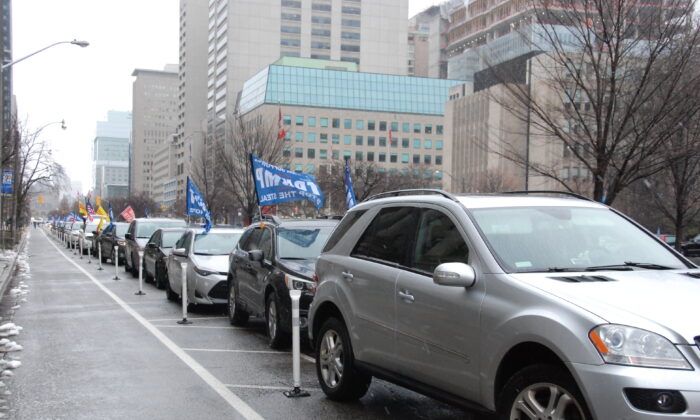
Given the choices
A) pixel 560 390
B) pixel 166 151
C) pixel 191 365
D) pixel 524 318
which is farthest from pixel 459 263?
pixel 166 151

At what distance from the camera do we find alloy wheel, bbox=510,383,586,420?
3.81 meters

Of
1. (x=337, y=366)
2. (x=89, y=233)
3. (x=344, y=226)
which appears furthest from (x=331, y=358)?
(x=89, y=233)

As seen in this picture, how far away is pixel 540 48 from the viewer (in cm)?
1394

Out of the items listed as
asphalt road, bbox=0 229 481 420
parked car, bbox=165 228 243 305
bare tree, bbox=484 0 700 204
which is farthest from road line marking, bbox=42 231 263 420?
bare tree, bbox=484 0 700 204

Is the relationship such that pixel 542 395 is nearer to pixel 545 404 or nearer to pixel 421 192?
pixel 545 404

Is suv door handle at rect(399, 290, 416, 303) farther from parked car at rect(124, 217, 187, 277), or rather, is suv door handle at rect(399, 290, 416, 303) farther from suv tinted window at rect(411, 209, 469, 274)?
parked car at rect(124, 217, 187, 277)

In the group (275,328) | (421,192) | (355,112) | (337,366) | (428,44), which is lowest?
(275,328)

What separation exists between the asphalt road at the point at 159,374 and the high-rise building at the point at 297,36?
136 m

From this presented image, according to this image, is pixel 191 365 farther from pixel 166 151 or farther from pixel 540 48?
pixel 166 151

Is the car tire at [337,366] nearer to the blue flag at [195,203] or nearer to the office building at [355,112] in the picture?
the blue flag at [195,203]

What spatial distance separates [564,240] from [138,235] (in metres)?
19.6

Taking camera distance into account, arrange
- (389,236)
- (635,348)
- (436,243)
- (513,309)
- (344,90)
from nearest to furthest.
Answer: (635,348) → (513,309) → (436,243) → (389,236) → (344,90)

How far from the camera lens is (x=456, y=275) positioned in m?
4.51

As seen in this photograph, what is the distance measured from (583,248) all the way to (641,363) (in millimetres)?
1445
